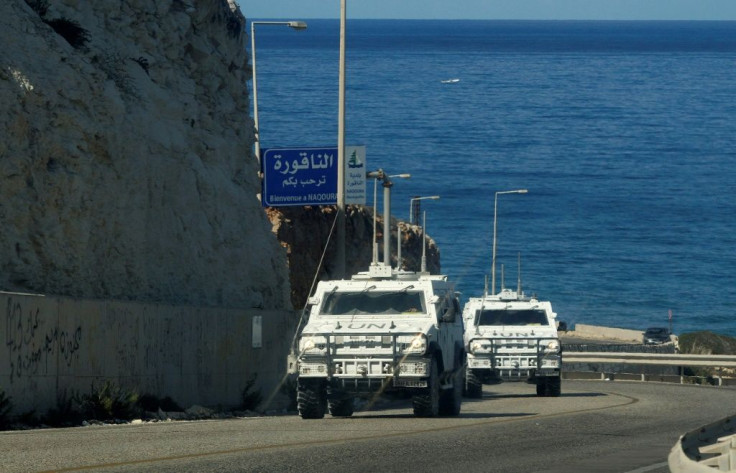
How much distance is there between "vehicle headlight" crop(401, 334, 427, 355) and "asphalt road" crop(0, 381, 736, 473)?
3.43 ft

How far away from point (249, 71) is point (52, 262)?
13641 millimetres

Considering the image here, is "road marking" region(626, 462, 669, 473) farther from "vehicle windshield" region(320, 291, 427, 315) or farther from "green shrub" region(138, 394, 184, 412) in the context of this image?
"green shrub" region(138, 394, 184, 412)

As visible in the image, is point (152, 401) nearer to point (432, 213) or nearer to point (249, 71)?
point (249, 71)

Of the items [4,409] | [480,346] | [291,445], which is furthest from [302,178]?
[291,445]

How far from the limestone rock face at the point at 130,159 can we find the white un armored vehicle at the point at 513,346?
5.00 meters

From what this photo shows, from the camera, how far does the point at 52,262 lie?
23531mm

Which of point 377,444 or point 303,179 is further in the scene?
point 303,179

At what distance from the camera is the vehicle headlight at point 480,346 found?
31188 millimetres

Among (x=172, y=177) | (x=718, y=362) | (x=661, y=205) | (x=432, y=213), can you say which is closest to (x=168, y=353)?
(x=172, y=177)

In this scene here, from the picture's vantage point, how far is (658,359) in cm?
4388

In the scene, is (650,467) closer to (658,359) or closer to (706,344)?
(658,359)

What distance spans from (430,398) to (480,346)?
32.2 feet

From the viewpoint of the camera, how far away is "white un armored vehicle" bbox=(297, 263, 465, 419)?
21094 mm

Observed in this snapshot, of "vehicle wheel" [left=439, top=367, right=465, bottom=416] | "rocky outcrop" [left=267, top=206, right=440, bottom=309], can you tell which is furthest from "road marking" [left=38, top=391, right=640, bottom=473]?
"rocky outcrop" [left=267, top=206, right=440, bottom=309]
